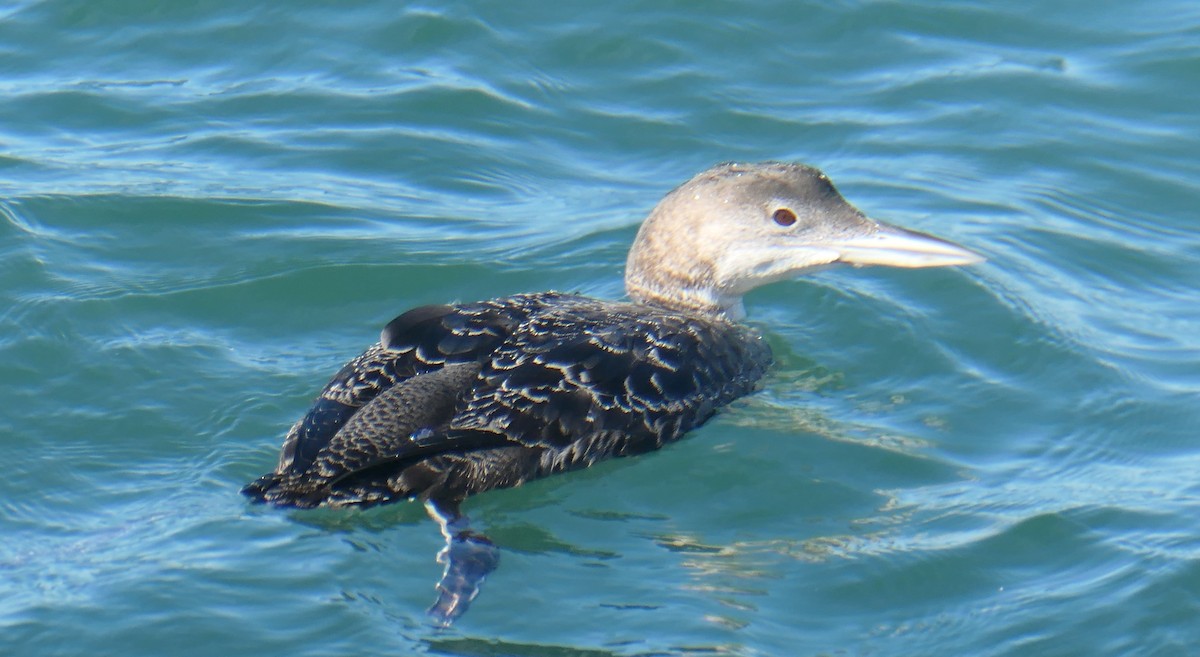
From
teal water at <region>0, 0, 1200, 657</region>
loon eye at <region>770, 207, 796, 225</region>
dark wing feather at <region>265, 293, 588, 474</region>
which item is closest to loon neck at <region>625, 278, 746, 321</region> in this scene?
teal water at <region>0, 0, 1200, 657</region>

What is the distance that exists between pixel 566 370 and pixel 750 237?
5.20 ft

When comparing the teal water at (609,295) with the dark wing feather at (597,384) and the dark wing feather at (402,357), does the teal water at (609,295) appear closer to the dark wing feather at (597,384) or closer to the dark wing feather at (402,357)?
the dark wing feather at (597,384)

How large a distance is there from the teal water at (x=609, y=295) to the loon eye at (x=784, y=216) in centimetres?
54

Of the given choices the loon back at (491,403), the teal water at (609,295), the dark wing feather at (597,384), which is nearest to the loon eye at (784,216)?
the teal water at (609,295)

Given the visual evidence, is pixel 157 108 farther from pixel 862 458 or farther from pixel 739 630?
pixel 739 630

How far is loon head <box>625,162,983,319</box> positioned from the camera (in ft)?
23.5

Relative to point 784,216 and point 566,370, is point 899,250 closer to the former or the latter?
point 784,216

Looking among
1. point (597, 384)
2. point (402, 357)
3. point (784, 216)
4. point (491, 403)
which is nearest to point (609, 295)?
point (784, 216)

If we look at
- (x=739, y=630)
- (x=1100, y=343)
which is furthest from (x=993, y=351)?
(x=739, y=630)

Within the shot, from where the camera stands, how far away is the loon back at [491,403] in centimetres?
554

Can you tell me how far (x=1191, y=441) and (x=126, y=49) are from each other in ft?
21.9

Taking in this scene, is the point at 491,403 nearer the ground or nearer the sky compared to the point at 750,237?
nearer the ground

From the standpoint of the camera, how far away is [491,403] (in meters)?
5.76

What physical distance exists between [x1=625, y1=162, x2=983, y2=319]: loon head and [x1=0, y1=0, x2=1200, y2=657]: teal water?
0.37 meters
